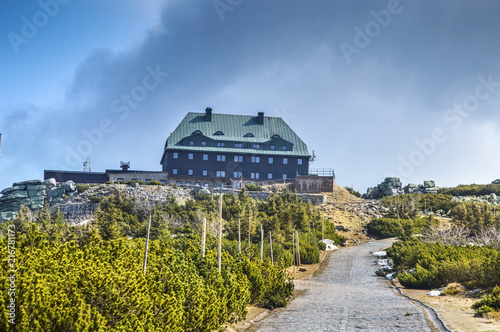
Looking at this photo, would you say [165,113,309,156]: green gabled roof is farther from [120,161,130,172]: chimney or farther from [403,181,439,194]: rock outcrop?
[403,181,439,194]: rock outcrop

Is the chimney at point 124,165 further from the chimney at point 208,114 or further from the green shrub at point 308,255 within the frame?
the green shrub at point 308,255

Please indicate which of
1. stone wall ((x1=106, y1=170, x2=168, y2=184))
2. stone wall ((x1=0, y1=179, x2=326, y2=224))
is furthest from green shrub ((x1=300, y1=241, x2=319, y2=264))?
stone wall ((x1=106, y1=170, x2=168, y2=184))

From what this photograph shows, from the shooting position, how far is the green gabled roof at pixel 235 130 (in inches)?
2987

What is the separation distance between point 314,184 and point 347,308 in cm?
4902

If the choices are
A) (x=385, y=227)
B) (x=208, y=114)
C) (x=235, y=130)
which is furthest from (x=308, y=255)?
(x=208, y=114)

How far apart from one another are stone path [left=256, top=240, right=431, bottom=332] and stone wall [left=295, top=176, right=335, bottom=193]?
31803 mm

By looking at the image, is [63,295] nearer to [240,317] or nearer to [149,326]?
[149,326]

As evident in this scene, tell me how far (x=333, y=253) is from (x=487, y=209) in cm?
2418

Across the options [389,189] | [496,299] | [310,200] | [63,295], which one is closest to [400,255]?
[496,299]

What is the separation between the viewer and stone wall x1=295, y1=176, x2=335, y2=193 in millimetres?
72500

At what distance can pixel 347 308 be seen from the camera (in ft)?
80.2

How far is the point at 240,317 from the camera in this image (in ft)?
72.3

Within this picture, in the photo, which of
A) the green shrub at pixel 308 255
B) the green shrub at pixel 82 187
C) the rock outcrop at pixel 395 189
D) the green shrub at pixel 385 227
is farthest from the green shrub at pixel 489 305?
the rock outcrop at pixel 395 189

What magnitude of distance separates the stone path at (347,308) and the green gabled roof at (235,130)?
38195mm
